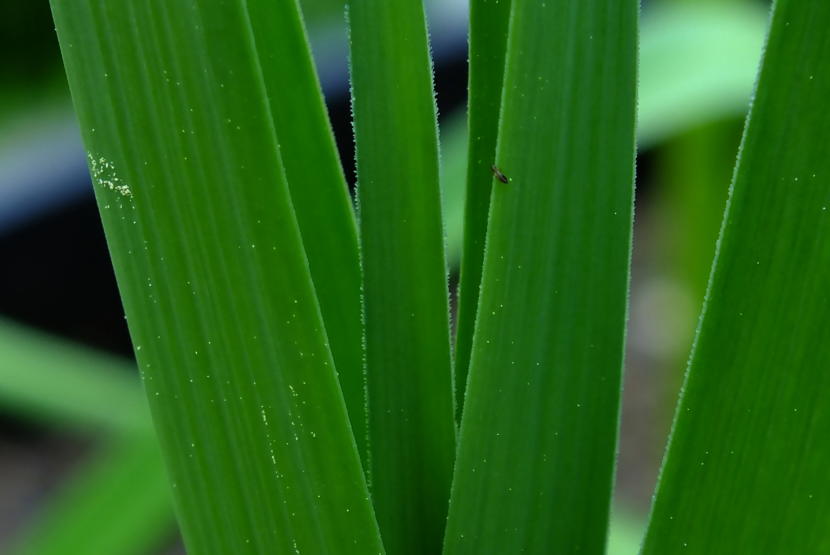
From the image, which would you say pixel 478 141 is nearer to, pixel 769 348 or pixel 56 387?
pixel 769 348

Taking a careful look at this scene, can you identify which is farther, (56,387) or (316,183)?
(56,387)

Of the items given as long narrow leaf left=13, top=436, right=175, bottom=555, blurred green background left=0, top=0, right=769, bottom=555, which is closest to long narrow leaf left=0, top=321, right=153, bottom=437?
blurred green background left=0, top=0, right=769, bottom=555

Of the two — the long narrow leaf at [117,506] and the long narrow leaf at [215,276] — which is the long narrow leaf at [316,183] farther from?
the long narrow leaf at [117,506]

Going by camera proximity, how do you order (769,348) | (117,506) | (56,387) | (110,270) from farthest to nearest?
(110,270)
(56,387)
(117,506)
(769,348)

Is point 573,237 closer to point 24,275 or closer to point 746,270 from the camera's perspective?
point 746,270

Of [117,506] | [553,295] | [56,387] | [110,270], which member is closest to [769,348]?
[553,295]

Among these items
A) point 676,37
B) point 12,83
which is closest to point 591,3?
point 676,37

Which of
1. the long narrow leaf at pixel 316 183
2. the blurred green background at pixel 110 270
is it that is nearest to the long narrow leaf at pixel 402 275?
the long narrow leaf at pixel 316 183
